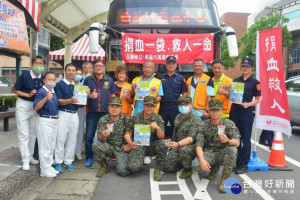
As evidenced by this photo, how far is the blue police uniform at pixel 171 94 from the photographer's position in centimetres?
514

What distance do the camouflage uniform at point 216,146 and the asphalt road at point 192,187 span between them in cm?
33

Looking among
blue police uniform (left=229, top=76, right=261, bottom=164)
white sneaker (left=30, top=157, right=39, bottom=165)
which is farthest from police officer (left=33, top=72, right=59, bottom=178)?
blue police uniform (left=229, top=76, right=261, bottom=164)

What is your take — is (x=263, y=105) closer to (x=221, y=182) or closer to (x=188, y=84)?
(x=188, y=84)

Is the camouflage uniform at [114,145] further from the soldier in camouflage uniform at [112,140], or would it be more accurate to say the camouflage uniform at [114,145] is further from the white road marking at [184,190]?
the white road marking at [184,190]

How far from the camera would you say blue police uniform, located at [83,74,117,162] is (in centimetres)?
505

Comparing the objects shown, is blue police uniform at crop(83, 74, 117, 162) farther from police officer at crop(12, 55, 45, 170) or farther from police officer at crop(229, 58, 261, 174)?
police officer at crop(229, 58, 261, 174)

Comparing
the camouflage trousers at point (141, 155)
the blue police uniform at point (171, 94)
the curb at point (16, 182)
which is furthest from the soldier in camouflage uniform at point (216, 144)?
the curb at point (16, 182)

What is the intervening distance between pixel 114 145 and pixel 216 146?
5.28 feet

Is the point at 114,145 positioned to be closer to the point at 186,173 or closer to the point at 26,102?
the point at 186,173

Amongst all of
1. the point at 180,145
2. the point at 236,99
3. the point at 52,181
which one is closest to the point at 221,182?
the point at 180,145

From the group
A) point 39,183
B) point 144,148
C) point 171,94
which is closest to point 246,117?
point 171,94

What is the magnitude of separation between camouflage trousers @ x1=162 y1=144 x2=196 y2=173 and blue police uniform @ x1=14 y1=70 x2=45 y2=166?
2117mm

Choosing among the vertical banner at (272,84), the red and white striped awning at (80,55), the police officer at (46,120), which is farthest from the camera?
the red and white striped awning at (80,55)

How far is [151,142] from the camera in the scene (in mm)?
4750
